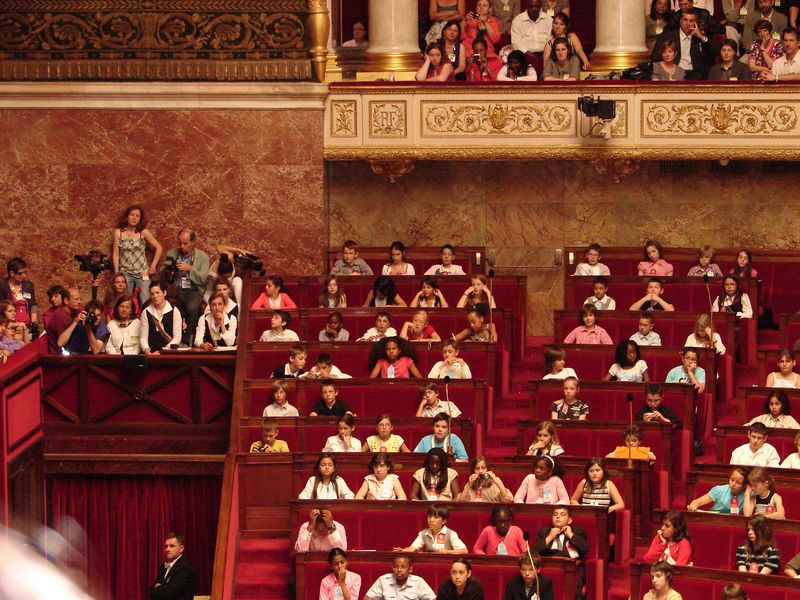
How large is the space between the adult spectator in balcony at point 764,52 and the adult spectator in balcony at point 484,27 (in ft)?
5.93

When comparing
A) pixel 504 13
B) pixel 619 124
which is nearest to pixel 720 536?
pixel 619 124

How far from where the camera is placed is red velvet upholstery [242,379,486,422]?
905 centimetres

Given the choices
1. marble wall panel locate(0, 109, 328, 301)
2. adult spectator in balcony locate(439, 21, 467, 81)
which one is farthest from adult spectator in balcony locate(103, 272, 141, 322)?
adult spectator in balcony locate(439, 21, 467, 81)

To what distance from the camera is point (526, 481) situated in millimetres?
8023

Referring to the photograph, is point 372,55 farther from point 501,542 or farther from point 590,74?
point 501,542

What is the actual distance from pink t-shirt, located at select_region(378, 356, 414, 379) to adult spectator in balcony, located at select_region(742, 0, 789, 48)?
4087 mm

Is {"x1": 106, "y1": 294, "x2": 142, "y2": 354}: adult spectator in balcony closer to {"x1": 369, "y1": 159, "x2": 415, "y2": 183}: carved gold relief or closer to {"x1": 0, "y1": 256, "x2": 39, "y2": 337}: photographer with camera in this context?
{"x1": 0, "y1": 256, "x2": 39, "y2": 337}: photographer with camera

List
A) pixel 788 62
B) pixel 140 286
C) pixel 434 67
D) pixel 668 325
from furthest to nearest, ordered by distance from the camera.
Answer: pixel 434 67
pixel 788 62
pixel 140 286
pixel 668 325

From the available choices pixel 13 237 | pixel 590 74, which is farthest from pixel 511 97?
pixel 13 237

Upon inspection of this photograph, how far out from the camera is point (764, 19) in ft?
38.5

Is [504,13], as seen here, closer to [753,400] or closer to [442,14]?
[442,14]

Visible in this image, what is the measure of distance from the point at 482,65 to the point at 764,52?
6.33 ft

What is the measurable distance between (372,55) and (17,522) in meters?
4.58

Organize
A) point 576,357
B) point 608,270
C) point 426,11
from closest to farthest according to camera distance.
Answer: point 576,357 → point 608,270 → point 426,11
